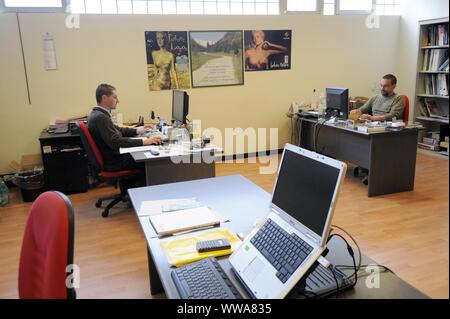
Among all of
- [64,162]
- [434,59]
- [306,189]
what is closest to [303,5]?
[434,59]

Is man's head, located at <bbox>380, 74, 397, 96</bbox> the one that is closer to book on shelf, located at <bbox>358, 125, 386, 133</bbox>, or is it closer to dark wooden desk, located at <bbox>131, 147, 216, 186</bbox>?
book on shelf, located at <bbox>358, 125, 386, 133</bbox>

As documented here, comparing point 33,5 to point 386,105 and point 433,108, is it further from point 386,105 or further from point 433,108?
point 433,108

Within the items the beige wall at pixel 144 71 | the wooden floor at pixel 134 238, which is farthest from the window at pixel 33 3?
the wooden floor at pixel 134 238

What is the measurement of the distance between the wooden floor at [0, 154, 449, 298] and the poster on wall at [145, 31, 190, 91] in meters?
1.71

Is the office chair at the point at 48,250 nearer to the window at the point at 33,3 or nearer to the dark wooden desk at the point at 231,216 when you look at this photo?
the dark wooden desk at the point at 231,216

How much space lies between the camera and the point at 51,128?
4.60m

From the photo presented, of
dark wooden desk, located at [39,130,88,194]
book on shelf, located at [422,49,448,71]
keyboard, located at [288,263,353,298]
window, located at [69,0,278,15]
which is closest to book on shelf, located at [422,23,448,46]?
book on shelf, located at [422,49,448,71]

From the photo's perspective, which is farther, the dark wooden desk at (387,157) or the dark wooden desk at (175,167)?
the dark wooden desk at (387,157)

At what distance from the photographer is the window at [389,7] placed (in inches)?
251

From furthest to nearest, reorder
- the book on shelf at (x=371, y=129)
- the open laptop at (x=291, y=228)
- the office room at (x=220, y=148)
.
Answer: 1. the book on shelf at (x=371, y=129)
2. the office room at (x=220, y=148)
3. the open laptop at (x=291, y=228)

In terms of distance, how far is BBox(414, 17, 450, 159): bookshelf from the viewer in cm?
567

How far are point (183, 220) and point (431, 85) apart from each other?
568 centimetres

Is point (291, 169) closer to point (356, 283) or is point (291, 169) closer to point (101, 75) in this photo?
point (356, 283)

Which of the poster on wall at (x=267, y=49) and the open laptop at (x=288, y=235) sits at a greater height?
the poster on wall at (x=267, y=49)
